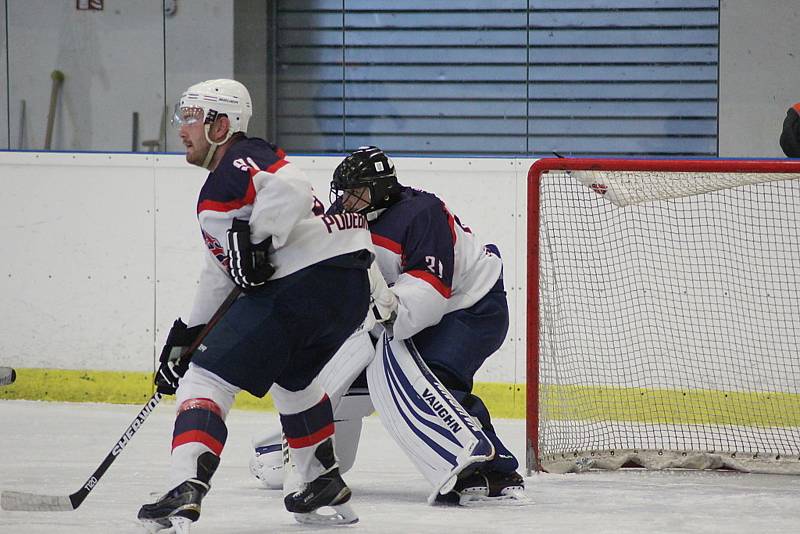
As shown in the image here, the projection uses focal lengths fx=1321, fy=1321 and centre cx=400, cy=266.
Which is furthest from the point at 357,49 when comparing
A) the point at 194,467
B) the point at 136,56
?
the point at 194,467

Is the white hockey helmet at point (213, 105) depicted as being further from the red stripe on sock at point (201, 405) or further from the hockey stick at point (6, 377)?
the hockey stick at point (6, 377)

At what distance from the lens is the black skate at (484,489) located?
3.32 metres

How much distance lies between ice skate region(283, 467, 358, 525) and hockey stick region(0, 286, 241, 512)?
39cm

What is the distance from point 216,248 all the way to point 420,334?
0.83m

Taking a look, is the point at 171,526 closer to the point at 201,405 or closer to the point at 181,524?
the point at 181,524

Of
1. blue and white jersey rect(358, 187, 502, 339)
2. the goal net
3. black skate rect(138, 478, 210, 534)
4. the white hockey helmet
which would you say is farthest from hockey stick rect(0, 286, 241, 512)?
the goal net

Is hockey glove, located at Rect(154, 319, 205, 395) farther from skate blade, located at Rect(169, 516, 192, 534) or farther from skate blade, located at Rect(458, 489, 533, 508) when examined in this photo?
skate blade, located at Rect(458, 489, 533, 508)

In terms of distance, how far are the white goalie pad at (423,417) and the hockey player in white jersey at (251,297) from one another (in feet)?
1.24

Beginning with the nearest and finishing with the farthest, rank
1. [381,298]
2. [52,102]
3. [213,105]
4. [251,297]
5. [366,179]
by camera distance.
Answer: [251,297]
[213,105]
[381,298]
[366,179]
[52,102]

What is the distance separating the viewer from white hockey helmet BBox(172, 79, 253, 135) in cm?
289

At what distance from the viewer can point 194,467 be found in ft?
8.77

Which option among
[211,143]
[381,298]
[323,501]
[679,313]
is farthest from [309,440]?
[679,313]

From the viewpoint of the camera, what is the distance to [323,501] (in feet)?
9.75

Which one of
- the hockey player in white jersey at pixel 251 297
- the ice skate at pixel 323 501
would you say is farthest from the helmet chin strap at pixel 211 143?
the ice skate at pixel 323 501
